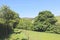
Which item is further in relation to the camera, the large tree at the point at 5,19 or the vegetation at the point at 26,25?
the vegetation at the point at 26,25

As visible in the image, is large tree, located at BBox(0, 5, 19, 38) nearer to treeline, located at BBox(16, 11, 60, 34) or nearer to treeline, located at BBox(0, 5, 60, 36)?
treeline, located at BBox(0, 5, 60, 36)

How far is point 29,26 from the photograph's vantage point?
169 ft

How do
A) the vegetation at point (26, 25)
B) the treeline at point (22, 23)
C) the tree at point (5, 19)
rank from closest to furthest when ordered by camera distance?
the tree at point (5, 19) < the vegetation at point (26, 25) < the treeline at point (22, 23)

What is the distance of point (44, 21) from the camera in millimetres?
49531

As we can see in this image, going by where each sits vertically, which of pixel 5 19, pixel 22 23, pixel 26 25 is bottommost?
pixel 26 25

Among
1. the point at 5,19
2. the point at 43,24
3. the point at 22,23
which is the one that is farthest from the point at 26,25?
the point at 5,19

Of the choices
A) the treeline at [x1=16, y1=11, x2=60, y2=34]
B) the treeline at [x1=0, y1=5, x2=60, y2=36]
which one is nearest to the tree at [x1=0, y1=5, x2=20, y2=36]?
the treeline at [x1=0, y1=5, x2=60, y2=36]

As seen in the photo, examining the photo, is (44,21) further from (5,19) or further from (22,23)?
(5,19)

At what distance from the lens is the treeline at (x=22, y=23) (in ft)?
123

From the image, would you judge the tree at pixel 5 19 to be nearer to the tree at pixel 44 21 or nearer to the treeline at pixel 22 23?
the treeline at pixel 22 23

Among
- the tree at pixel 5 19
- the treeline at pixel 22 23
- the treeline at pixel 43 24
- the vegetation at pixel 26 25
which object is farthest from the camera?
the treeline at pixel 43 24

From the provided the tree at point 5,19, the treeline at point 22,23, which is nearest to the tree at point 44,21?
the treeline at point 22,23

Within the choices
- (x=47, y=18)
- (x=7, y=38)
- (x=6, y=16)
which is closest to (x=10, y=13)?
(x=6, y=16)

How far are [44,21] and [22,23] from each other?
7.10 metres
